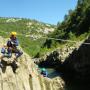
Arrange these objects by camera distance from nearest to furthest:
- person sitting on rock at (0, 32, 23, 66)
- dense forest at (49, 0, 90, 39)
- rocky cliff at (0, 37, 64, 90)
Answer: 1. person sitting on rock at (0, 32, 23, 66)
2. rocky cliff at (0, 37, 64, 90)
3. dense forest at (49, 0, 90, 39)

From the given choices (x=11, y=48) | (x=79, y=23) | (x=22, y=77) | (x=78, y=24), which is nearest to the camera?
(x=11, y=48)

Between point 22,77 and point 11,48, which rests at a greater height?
point 11,48

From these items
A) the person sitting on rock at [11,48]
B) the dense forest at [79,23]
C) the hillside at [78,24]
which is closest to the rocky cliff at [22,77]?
the person sitting on rock at [11,48]

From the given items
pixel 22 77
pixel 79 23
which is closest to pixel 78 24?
pixel 79 23

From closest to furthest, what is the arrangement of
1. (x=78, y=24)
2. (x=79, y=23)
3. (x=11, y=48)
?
(x=11, y=48), (x=78, y=24), (x=79, y=23)

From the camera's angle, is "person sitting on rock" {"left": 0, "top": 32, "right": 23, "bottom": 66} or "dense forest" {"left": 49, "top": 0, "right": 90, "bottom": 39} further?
"dense forest" {"left": 49, "top": 0, "right": 90, "bottom": 39}

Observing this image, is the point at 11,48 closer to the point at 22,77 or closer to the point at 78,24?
the point at 22,77

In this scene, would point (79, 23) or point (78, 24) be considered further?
point (79, 23)

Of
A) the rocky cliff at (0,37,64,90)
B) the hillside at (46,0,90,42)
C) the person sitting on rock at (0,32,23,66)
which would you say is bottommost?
the rocky cliff at (0,37,64,90)

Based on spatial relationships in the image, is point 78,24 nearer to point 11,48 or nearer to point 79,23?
point 79,23

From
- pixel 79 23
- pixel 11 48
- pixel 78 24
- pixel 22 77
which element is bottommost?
pixel 22 77

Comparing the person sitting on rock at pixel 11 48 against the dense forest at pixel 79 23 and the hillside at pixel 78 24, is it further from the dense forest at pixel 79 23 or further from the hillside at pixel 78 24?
the dense forest at pixel 79 23

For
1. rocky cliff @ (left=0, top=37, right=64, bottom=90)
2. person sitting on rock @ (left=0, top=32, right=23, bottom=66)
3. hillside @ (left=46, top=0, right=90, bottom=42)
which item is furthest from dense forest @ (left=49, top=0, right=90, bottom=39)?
person sitting on rock @ (left=0, top=32, right=23, bottom=66)

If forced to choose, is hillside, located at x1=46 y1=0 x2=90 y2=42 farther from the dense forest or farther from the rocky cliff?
the rocky cliff
